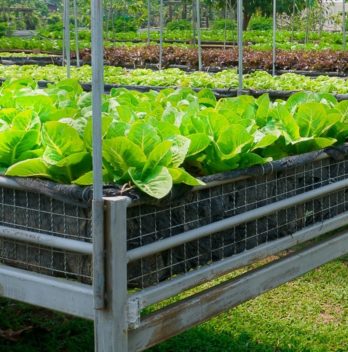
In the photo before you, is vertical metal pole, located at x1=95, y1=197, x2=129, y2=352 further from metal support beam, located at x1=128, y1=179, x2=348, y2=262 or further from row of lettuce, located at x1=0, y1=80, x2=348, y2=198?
row of lettuce, located at x1=0, y1=80, x2=348, y2=198

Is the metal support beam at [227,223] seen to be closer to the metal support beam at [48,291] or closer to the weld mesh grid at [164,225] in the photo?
the weld mesh grid at [164,225]

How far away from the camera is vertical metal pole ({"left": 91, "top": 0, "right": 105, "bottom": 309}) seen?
200cm

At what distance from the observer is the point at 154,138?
248 cm

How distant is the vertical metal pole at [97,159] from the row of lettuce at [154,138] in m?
0.21

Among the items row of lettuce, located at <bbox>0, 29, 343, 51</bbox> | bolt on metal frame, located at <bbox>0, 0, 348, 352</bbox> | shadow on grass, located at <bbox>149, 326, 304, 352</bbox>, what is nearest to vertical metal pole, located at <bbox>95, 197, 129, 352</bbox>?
bolt on metal frame, located at <bbox>0, 0, 348, 352</bbox>

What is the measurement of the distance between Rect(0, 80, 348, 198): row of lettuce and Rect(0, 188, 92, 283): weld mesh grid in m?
0.09

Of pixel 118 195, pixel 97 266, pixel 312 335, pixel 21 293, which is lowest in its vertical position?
pixel 312 335

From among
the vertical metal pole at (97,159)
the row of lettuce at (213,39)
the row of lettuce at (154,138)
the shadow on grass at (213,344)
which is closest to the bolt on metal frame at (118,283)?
the vertical metal pole at (97,159)

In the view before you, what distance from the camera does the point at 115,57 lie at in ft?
41.5

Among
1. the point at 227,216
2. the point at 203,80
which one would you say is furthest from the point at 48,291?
the point at 203,80

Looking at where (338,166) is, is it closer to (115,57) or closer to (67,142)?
(67,142)

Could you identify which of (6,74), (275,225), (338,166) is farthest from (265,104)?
(6,74)

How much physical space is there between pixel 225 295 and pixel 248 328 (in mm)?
1561

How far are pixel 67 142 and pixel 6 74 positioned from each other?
617 cm
